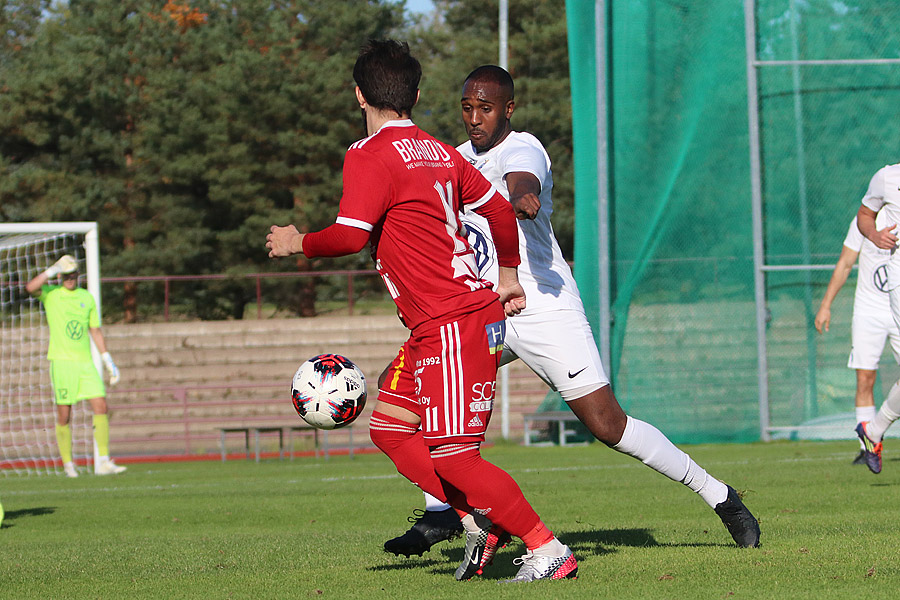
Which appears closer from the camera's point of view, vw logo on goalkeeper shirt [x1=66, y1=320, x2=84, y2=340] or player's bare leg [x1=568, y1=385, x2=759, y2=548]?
player's bare leg [x1=568, y1=385, x2=759, y2=548]

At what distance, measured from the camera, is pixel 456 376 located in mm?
4453

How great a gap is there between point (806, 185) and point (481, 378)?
1112 cm

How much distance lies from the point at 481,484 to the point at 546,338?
0.95m

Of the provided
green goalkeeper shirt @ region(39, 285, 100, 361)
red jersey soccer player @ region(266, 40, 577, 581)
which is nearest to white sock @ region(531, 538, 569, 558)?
red jersey soccer player @ region(266, 40, 577, 581)

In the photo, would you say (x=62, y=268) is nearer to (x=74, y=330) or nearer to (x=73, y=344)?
(x=74, y=330)

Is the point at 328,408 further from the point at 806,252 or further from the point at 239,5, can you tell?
the point at 239,5

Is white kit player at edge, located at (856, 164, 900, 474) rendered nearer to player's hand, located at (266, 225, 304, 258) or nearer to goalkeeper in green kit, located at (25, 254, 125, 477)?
player's hand, located at (266, 225, 304, 258)

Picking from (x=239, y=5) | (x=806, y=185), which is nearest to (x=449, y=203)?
(x=806, y=185)

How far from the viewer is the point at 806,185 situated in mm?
14625

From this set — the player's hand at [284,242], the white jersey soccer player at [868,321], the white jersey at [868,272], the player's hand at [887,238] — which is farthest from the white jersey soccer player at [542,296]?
the white jersey soccer player at [868,321]

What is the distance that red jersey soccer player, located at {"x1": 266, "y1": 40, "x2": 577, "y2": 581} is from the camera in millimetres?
4438

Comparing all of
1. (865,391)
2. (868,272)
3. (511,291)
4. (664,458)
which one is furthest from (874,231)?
(511,291)

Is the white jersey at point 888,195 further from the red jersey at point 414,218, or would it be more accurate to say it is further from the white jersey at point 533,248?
the red jersey at point 414,218

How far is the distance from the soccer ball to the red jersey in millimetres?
509
